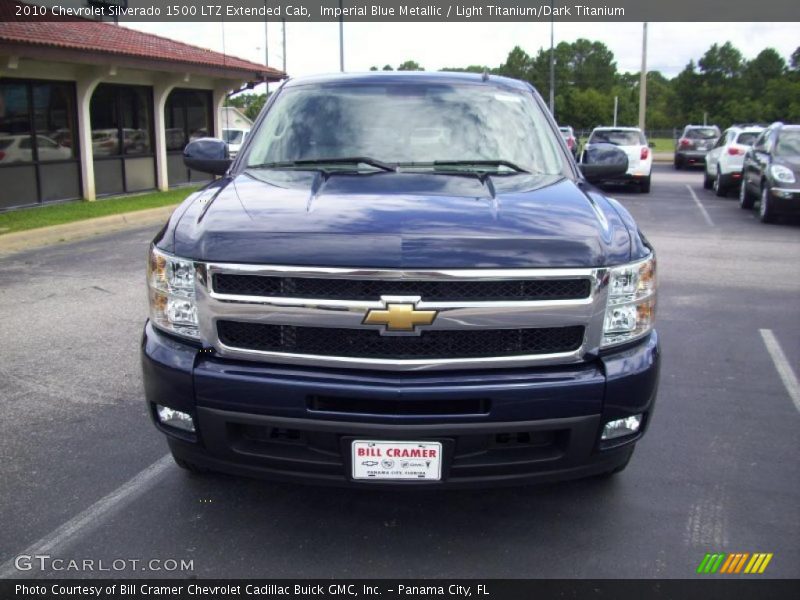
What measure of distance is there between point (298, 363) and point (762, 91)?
6606 centimetres

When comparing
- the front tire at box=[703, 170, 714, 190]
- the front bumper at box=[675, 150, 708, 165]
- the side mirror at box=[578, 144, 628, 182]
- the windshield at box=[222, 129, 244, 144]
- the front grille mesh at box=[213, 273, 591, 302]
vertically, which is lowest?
the front tire at box=[703, 170, 714, 190]

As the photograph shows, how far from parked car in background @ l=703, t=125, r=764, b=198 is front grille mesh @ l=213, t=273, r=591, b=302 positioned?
16720 millimetres

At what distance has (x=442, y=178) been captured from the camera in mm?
3668

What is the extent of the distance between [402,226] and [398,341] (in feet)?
1.42

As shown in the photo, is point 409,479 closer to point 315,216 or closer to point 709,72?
point 315,216

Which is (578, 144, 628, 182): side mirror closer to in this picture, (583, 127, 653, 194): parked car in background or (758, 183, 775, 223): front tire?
(758, 183, 775, 223): front tire

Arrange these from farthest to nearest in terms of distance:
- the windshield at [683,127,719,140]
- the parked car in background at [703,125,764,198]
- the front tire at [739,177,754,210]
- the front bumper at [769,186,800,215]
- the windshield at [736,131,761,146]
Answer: the windshield at [683,127,719,140]
the windshield at [736,131,761,146]
the parked car in background at [703,125,764,198]
the front tire at [739,177,754,210]
the front bumper at [769,186,800,215]

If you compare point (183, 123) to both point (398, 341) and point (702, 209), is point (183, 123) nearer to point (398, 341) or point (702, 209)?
point (702, 209)

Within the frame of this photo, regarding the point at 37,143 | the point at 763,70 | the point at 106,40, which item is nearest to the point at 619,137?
the point at 106,40

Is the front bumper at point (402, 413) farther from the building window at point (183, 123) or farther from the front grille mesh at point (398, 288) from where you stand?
the building window at point (183, 123)

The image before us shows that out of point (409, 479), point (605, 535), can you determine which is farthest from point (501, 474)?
point (605, 535)

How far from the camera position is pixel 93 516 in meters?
3.43

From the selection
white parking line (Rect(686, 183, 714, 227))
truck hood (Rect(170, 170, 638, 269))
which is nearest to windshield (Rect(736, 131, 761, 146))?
white parking line (Rect(686, 183, 714, 227))

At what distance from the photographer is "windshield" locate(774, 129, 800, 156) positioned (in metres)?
13.8
